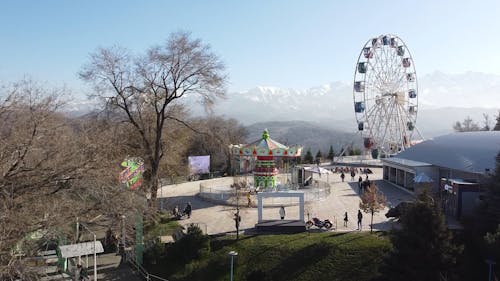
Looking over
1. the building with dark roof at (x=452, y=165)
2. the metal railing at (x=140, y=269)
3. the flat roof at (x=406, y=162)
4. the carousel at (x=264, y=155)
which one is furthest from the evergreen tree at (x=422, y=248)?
the flat roof at (x=406, y=162)

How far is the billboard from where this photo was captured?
44.9 meters

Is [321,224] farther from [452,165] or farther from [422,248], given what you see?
[452,165]

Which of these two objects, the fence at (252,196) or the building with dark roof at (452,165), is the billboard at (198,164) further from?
the building with dark roof at (452,165)

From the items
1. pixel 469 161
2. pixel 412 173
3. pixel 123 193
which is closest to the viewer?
pixel 123 193

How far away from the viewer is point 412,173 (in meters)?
33.2

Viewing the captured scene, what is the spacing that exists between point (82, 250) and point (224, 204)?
1680 cm

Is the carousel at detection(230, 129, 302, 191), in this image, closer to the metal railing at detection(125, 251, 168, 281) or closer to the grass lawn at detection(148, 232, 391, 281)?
the grass lawn at detection(148, 232, 391, 281)

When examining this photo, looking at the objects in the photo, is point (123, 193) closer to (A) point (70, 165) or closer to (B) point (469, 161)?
(A) point (70, 165)

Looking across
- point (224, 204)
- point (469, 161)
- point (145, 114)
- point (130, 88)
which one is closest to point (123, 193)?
point (130, 88)

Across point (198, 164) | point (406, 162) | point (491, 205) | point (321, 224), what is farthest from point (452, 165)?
point (198, 164)

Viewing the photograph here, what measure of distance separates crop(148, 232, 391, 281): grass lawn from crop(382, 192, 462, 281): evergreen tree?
208 cm

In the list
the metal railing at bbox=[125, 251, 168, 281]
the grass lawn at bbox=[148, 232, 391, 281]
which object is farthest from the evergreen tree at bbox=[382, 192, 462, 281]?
the metal railing at bbox=[125, 251, 168, 281]

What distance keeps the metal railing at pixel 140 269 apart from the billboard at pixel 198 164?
2244 centimetres

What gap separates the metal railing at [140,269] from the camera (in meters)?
19.7
